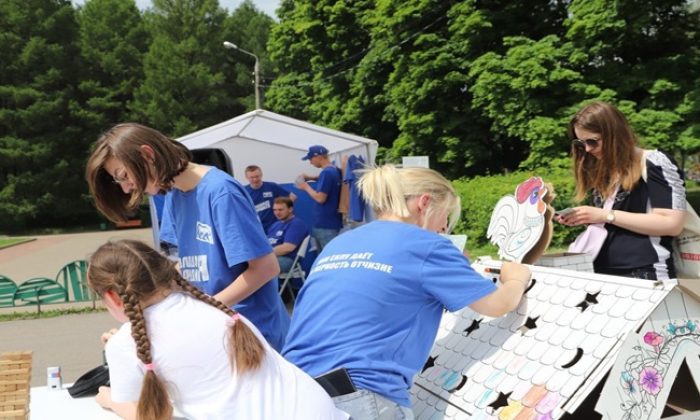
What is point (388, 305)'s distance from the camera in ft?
5.58

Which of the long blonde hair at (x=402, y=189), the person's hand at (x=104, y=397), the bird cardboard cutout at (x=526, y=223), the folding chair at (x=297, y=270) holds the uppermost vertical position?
the long blonde hair at (x=402, y=189)

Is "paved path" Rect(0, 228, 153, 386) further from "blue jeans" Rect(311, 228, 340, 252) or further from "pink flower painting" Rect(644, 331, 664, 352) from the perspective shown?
"pink flower painting" Rect(644, 331, 664, 352)

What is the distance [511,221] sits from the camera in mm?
2430

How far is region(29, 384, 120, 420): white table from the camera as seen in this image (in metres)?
2.08

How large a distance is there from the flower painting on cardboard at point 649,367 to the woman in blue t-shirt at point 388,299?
355 millimetres

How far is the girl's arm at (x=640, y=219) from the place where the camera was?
2.23 m

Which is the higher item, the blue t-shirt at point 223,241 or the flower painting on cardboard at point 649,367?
the blue t-shirt at point 223,241

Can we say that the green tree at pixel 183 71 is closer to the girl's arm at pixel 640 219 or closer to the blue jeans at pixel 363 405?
the girl's arm at pixel 640 219

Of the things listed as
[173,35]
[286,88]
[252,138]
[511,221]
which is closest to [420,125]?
[252,138]

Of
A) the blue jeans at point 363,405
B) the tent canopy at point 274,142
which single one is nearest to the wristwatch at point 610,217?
the blue jeans at point 363,405

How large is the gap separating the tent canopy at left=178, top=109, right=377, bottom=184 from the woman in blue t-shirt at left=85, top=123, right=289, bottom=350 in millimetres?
6476

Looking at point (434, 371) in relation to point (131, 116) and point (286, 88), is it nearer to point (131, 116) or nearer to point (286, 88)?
point (286, 88)

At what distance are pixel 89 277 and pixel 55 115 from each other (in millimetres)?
32421

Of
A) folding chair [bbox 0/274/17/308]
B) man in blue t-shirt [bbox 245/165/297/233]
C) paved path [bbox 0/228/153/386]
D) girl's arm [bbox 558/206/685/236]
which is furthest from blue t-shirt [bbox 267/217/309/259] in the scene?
girl's arm [bbox 558/206/685/236]
